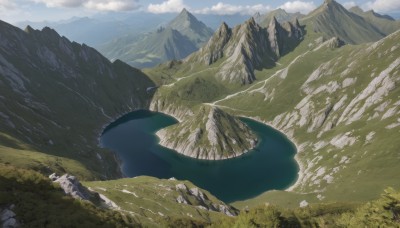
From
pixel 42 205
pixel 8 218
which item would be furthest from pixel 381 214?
pixel 8 218

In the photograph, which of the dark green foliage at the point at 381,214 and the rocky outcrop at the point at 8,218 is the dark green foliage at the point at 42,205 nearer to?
the rocky outcrop at the point at 8,218

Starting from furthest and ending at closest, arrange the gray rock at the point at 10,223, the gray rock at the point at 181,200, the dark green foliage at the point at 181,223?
the gray rock at the point at 181,200
the dark green foliage at the point at 181,223
the gray rock at the point at 10,223

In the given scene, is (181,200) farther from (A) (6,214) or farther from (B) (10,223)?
(B) (10,223)

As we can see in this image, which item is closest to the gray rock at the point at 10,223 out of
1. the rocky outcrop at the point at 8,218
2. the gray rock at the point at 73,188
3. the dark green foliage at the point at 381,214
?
the rocky outcrop at the point at 8,218

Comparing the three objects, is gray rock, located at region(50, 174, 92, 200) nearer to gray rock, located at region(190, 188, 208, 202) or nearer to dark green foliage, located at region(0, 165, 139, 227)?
dark green foliage, located at region(0, 165, 139, 227)

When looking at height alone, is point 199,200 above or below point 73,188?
below

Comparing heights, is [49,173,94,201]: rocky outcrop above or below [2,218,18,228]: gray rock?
below

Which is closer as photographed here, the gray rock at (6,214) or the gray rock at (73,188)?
the gray rock at (6,214)

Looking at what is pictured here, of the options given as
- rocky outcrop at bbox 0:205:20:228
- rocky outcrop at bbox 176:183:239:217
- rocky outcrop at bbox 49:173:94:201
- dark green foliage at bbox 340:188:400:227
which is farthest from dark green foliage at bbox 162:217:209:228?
rocky outcrop at bbox 176:183:239:217
